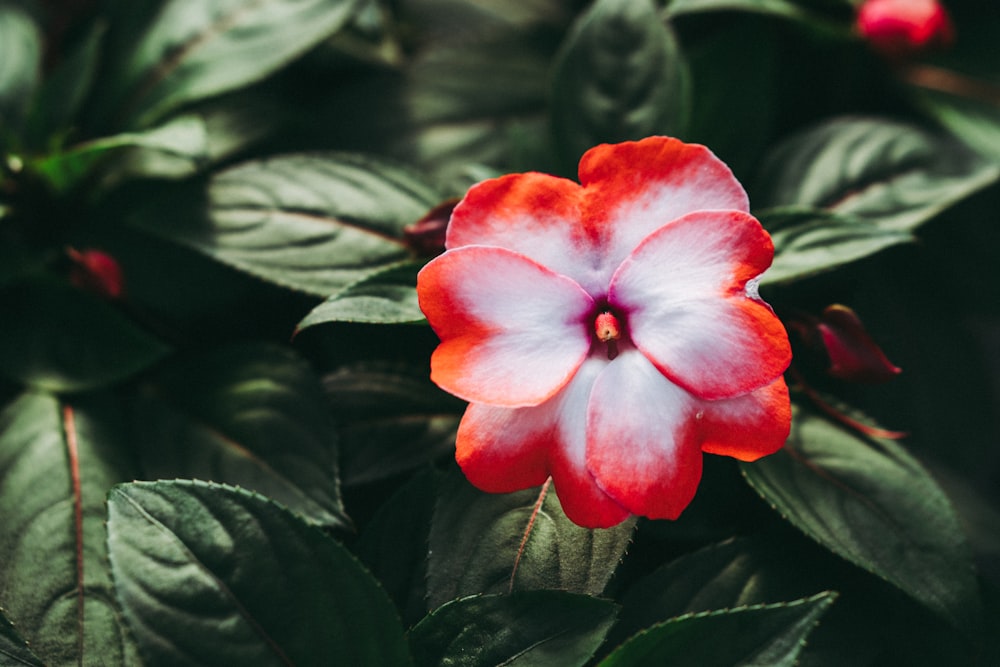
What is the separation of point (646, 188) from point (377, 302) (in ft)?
0.58

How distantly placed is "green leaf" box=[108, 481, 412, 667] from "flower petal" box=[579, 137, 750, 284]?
237 mm

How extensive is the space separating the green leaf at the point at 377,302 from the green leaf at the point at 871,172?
1.20ft

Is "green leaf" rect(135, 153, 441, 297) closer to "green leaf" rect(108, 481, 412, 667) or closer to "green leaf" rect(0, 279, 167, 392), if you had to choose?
"green leaf" rect(0, 279, 167, 392)

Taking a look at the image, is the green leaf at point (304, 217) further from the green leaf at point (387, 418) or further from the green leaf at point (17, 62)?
the green leaf at point (17, 62)

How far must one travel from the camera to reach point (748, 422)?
0.43m

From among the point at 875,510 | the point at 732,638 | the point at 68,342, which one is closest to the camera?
the point at 732,638

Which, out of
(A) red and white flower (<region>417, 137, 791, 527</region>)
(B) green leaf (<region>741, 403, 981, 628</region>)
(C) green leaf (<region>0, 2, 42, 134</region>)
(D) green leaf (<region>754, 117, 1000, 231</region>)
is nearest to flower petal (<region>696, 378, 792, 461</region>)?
(A) red and white flower (<region>417, 137, 791, 527</region>)

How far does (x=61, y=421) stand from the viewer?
64 centimetres

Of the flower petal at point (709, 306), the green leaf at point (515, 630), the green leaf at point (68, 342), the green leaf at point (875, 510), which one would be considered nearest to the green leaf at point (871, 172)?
the green leaf at point (875, 510)

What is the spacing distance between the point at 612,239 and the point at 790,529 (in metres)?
0.28

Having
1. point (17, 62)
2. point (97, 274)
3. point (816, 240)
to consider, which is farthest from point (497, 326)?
point (17, 62)

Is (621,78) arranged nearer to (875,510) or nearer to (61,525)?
(875,510)

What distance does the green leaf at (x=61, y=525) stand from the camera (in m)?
0.52

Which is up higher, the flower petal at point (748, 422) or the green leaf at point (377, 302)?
the green leaf at point (377, 302)
